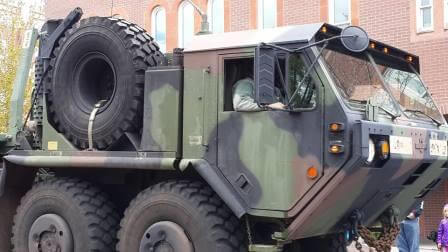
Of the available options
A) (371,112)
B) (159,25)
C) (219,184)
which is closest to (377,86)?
(371,112)

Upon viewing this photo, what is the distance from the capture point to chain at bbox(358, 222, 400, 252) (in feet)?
19.2

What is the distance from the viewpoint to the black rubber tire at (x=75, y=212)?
6.26 m

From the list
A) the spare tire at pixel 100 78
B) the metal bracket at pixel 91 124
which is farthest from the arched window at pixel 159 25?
the metal bracket at pixel 91 124

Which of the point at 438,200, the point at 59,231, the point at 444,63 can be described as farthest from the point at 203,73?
the point at 438,200

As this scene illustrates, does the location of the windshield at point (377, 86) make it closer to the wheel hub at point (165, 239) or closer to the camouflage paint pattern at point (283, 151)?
the camouflage paint pattern at point (283, 151)

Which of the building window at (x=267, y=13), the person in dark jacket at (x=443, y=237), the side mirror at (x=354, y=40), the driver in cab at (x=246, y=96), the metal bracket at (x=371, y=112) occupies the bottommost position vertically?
the person in dark jacket at (x=443, y=237)

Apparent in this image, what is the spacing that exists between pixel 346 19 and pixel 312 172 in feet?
34.5

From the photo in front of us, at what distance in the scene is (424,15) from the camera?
46.1 ft

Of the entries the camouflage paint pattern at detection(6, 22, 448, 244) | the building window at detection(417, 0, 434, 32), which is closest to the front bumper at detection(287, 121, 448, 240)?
the camouflage paint pattern at detection(6, 22, 448, 244)

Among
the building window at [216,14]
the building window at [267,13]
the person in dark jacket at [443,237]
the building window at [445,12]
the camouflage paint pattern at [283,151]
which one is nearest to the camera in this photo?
the camouflage paint pattern at [283,151]

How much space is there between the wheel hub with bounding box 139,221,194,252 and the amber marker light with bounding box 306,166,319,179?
4.04 ft

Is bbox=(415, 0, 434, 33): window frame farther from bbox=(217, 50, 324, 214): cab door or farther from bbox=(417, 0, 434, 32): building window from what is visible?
bbox=(217, 50, 324, 214): cab door

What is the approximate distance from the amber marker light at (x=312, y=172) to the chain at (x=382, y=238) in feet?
2.92

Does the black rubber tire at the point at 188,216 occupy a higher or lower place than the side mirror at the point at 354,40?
lower
